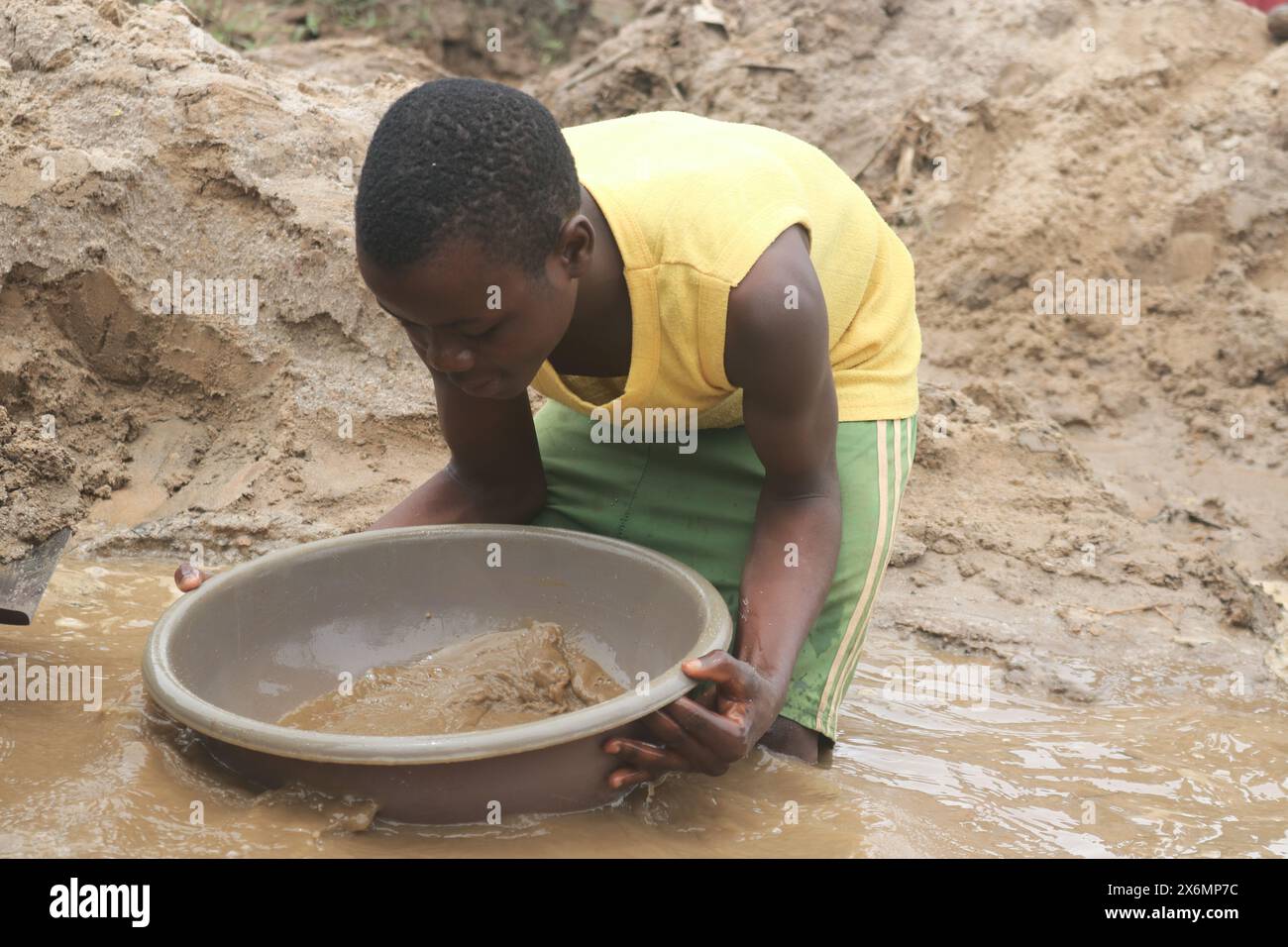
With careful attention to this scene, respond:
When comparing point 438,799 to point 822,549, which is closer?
point 438,799

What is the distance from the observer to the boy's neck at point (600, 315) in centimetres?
189

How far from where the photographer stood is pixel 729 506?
7.57ft

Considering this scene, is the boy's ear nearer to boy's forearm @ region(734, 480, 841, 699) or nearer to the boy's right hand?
boy's forearm @ region(734, 480, 841, 699)

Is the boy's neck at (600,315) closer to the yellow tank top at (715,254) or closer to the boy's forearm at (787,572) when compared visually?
the yellow tank top at (715,254)

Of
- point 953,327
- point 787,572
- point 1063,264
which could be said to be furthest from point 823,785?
point 1063,264

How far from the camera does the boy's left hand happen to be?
1714 millimetres

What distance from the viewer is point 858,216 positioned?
216cm

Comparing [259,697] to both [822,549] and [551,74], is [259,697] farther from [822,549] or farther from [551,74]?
[551,74]

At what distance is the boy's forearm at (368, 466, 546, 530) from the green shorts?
0.10 m

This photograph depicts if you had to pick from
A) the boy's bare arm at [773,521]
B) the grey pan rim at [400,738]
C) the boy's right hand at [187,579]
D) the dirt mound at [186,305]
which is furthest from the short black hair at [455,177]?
the dirt mound at [186,305]

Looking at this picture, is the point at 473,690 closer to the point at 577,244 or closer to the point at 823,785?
the point at 823,785

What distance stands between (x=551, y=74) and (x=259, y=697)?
4.41 meters

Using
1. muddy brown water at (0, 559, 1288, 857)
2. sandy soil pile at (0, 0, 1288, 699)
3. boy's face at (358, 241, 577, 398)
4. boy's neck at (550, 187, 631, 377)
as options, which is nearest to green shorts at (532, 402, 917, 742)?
muddy brown water at (0, 559, 1288, 857)

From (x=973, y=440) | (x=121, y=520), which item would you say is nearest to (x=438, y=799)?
Result: (x=121, y=520)
